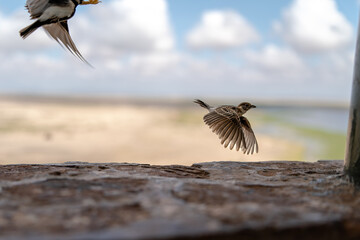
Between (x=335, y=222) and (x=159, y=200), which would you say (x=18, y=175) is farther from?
(x=335, y=222)

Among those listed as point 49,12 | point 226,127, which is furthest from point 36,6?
point 226,127

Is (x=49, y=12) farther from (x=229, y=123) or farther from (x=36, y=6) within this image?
(x=229, y=123)

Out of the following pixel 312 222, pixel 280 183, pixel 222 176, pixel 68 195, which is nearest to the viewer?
pixel 312 222

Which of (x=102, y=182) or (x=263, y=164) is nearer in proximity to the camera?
(x=102, y=182)

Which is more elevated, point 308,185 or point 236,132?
point 236,132

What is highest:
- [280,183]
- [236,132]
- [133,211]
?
[236,132]

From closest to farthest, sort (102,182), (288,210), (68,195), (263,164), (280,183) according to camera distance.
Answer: (288,210), (68,195), (102,182), (280,183), (263,164)

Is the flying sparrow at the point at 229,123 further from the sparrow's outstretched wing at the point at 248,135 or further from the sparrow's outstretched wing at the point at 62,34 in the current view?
the sparrow's outstretched wing at the point at 62,34

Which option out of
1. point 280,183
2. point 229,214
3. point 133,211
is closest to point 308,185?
point 280,183
